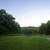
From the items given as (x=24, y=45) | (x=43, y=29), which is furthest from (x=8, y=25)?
(x=24, y=45)

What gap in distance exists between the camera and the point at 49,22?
34.7 meters

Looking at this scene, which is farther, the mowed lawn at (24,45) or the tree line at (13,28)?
the tree line at (13,28)

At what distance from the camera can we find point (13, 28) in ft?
97.7

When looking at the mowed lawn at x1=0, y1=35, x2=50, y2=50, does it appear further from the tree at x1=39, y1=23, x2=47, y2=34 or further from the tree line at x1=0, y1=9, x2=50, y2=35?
the tree at x1=39, y1=23, x2=47, y2=34

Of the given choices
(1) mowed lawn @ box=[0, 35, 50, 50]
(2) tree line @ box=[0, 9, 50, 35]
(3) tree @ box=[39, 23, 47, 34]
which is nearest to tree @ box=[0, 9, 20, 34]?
(2) tree line @ box=[0, 9, 50, 35]

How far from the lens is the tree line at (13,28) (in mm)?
28323

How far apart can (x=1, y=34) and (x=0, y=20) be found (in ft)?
9.51

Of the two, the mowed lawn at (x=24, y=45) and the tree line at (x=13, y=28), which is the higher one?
the tree line at (x=13, y=28)

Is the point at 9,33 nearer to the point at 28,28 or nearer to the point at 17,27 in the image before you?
the point at 17,27

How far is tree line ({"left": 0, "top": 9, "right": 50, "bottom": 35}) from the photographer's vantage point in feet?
92.9

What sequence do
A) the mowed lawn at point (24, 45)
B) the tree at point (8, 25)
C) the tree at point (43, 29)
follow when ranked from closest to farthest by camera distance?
the mowed lawn at point (24, 45) → the tree at point (8, 25) → the tree at point (43, 29)

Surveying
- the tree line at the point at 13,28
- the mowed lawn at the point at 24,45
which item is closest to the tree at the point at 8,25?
the tree line at the point at 13,28

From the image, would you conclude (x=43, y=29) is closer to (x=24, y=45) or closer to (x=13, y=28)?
(x=13, y=28)

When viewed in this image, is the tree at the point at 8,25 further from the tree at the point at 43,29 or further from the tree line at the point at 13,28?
→ the tree at the point at 43,29
